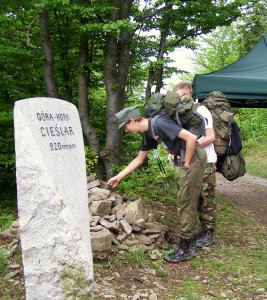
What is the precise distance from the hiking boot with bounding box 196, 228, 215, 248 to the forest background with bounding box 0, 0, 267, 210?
258 centimetres

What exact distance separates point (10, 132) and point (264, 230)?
15.7 ft

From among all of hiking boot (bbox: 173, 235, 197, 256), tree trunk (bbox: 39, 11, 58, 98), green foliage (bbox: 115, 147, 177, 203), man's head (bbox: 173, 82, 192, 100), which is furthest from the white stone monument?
tree trunk (bbox: 39, 11, 58, 98)

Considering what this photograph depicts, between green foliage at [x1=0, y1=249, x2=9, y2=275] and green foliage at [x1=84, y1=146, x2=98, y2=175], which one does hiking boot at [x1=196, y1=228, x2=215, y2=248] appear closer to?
green foliage at [x1=0, y1=249, x2=9, y2=275]

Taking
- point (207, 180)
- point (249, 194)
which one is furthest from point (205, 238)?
point (249, 194)

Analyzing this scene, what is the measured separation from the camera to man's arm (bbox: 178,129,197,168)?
4625 mm

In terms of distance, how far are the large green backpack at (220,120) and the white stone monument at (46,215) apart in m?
2.93

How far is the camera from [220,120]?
5922mm

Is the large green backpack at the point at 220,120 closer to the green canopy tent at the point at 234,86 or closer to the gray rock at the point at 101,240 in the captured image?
the green canopy tent at the point at 234,86

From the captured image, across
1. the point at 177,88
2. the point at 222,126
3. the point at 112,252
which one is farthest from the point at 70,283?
the point at 222,126

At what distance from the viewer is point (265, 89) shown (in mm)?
6887

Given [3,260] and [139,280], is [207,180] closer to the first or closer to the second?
[139,280]

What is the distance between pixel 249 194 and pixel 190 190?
623 centimetres

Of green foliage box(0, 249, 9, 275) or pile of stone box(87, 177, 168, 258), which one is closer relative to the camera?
green foliage box(0, 249, 9, 275)

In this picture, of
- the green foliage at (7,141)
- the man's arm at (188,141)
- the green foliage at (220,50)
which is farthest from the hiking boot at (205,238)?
the green foliage at (220,50)
